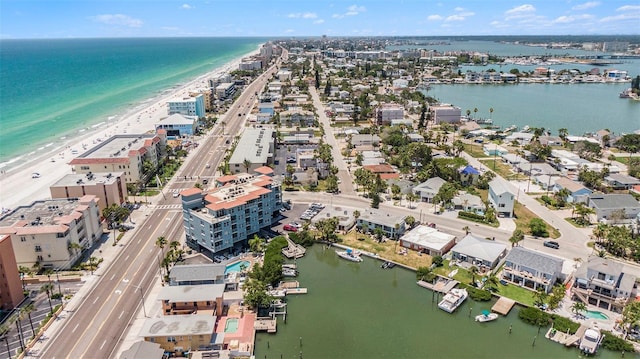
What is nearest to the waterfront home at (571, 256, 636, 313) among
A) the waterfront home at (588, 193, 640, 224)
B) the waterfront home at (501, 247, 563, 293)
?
the waterfront home at (501, 247, 563, 293)

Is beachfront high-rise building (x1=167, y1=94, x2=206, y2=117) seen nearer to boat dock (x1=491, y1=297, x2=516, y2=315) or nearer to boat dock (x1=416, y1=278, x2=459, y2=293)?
boat dock (x1=416, y1=278, x2=459, y2=293)

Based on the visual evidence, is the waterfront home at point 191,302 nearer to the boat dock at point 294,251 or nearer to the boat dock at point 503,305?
the boat dock at point 294,251

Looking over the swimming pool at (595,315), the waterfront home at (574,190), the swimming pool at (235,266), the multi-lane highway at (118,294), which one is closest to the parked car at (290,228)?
the swimming pool at (235,266)

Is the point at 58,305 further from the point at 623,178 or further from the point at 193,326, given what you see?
the point at 623,178

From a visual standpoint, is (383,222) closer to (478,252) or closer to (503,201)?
(478,252)

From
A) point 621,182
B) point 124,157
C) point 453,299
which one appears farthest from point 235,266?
point 621,182

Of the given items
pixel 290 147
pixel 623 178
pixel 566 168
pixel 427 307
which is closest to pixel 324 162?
pixel 290 147
